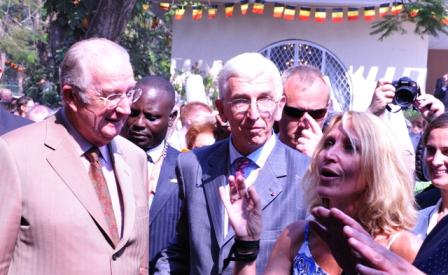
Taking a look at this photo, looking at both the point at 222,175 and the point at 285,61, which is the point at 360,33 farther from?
the point at 222,175

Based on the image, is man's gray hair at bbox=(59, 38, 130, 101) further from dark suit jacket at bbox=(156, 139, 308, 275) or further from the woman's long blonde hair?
the woman's long blonde hair

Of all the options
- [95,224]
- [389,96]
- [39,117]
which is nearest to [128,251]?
[95,224]

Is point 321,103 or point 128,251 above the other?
point 321,103

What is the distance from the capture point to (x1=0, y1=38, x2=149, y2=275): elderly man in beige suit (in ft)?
9.93

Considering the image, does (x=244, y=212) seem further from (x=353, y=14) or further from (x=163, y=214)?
(x=353, y=14)

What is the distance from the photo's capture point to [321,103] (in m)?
4.29

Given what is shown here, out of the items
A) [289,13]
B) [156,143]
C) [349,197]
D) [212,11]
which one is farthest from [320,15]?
[349,197]

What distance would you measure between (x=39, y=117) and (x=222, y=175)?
5696 millimetres

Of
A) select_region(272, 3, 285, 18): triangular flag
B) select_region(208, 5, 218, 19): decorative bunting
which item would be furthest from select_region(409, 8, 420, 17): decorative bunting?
select_region(208, 5, 218, 19): decorative bunting

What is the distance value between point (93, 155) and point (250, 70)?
860mm

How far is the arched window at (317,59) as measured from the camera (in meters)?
16.9

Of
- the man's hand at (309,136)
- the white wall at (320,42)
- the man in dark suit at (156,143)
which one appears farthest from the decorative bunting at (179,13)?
the man's hand at (309,136)

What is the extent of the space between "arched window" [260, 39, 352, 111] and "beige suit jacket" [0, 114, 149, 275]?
546 inches

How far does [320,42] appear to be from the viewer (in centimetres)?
1695
